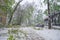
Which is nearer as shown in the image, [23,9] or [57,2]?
[23,9]

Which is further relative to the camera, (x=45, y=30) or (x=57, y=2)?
(x=57, y=2)

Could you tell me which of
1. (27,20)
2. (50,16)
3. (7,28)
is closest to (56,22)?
(50,16)

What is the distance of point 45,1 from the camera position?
2100mm

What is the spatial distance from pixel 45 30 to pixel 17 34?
0.45 m

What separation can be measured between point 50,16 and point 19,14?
513 millimetres

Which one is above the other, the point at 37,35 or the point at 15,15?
the point at 15,15

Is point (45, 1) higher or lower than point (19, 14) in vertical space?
higher

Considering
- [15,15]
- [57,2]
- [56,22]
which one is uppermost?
[57,2]

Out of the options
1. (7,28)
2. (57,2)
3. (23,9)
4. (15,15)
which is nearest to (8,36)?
(7,28)

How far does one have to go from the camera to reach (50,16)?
2102 mm

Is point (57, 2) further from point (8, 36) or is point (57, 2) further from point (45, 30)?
point (8, 36)

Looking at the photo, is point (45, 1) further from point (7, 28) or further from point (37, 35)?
point (7, 28)

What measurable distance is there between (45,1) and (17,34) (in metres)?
0.69

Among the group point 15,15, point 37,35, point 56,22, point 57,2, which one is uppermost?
point 57,2
